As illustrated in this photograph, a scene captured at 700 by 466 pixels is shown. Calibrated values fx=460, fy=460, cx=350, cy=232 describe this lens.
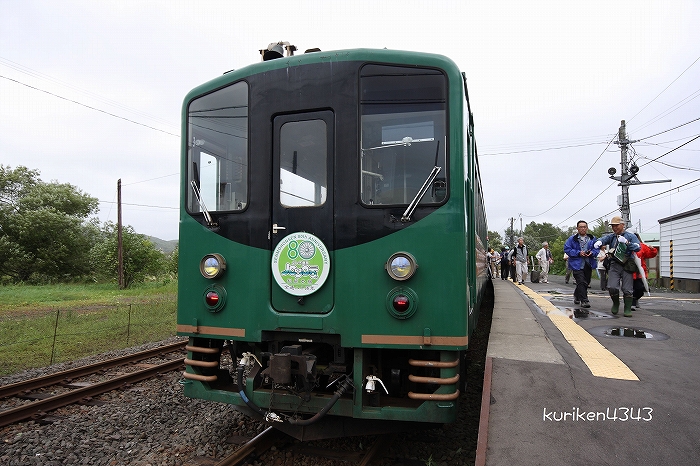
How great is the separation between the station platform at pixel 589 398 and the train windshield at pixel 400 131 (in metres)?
Answer: 1.64

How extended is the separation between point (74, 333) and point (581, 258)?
10.2m

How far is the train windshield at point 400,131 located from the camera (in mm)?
3447

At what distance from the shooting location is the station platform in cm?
266

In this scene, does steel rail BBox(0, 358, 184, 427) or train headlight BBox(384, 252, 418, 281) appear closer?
train headlight BBox(384, 252, 418, 281)

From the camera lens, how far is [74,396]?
17.5ft

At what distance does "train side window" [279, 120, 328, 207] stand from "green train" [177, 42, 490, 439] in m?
0.01

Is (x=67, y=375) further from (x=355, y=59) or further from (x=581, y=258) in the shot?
(x=581, y=258)

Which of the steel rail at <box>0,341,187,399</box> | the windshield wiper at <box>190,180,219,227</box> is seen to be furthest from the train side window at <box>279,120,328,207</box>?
the steel rail at <box>0,341,187,399</box>

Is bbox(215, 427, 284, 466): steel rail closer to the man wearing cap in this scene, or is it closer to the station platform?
the station platform

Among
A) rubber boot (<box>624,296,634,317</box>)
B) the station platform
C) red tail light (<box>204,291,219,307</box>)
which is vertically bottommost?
the station platform

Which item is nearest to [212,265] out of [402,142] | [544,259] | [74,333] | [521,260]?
[402,142]

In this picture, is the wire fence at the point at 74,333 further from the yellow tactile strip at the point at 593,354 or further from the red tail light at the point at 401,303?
the yellow tactile strip at the point at 593,354

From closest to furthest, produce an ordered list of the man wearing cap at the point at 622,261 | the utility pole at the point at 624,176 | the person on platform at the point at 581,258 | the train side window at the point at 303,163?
the train side window at the point at 303,163 < the man wearing cap at the point at 622,261 < the person on platform at the point at 581,258 < the utility pole at the point at 624,176

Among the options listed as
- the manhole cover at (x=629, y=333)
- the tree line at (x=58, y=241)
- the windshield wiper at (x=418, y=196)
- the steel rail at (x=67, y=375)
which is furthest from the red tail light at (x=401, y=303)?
the tree line at (x=58, y=241)
